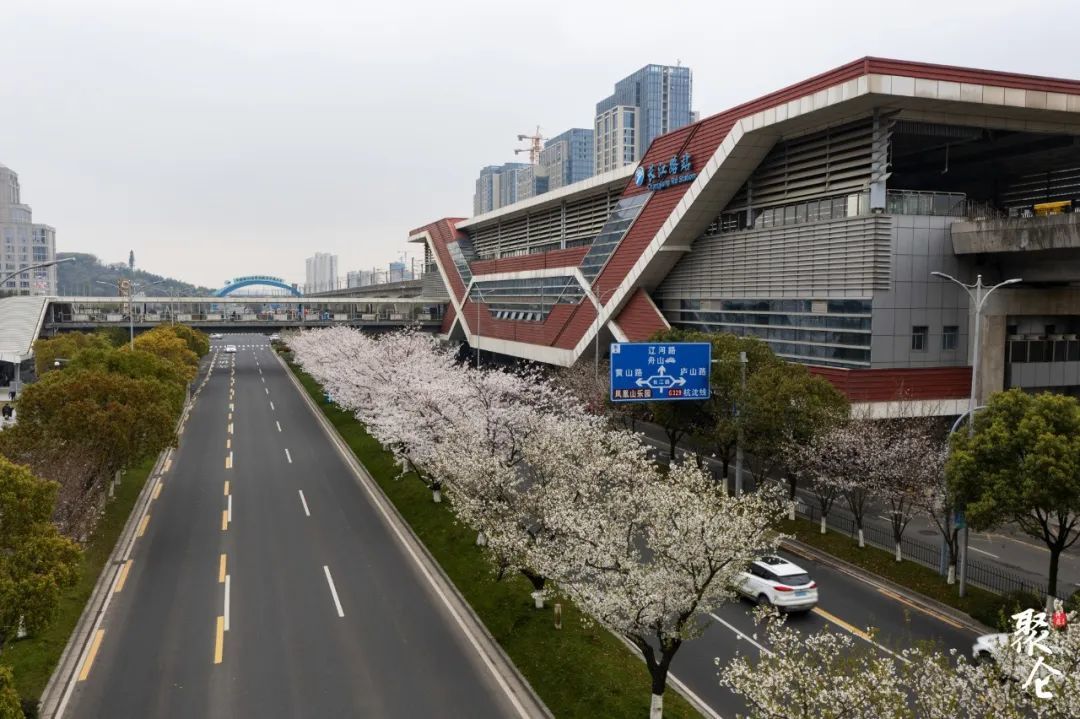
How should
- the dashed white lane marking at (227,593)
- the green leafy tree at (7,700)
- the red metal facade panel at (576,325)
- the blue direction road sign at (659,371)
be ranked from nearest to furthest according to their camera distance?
1. the green leafy tree at (7,700)
2. the dashed white lane marking at (227,593)
3. the blue direction road sign at (659,371)
4. the red metal facade panel at (576,325)

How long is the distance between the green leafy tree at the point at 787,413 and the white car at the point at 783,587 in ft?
23.8

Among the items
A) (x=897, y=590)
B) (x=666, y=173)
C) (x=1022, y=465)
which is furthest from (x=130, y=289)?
(x=1022, y=465)

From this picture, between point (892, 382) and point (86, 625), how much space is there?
3602 centimetres

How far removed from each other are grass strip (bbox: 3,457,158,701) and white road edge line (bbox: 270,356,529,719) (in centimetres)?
1040

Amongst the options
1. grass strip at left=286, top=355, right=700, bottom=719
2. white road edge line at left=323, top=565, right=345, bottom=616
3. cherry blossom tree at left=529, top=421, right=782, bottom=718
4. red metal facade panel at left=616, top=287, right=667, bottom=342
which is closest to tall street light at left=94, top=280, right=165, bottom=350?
white road edge line at left=323, top=565, right=345, bottom=616

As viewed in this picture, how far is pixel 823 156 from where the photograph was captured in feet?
136

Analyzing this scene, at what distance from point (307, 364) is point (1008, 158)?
59.8 m

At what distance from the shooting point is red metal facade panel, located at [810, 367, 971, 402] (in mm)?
37969

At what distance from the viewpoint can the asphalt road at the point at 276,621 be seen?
18.2m

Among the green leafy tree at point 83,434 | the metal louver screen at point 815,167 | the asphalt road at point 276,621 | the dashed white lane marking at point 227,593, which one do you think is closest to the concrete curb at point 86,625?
the asphalt road at point 276,621

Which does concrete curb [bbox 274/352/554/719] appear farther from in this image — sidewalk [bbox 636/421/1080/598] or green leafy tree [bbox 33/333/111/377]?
green leafy tree [bbox 33/333/111/377]

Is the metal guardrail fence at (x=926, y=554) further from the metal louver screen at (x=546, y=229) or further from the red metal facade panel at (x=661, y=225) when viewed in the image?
the metal louver screen at (x=546, y=229)

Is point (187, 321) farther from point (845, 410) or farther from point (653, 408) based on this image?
point (845, 410)

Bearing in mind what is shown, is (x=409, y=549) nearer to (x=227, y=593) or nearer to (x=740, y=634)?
(x=227, y=593)
